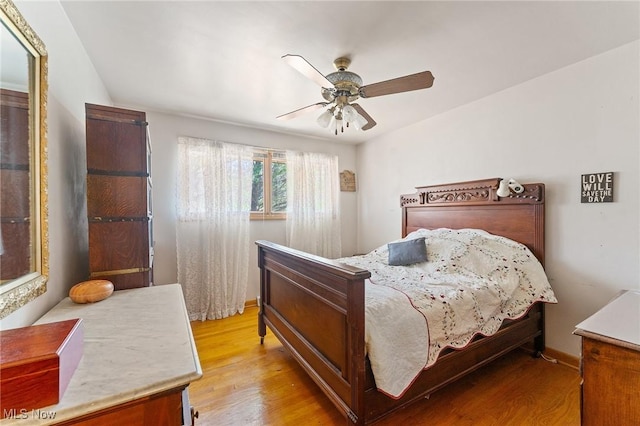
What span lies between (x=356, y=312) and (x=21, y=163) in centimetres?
144

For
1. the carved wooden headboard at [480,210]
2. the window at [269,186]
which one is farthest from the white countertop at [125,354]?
the carved wooden headboard at [480,210]

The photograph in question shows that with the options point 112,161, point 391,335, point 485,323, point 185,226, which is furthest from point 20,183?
point 485,323

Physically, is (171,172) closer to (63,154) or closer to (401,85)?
(63,154)

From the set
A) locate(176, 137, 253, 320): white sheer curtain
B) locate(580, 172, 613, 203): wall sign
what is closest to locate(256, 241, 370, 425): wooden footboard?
locate(176, 137, 253, 320): white sheer curtain

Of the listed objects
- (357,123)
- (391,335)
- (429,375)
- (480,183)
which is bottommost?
(429,375)

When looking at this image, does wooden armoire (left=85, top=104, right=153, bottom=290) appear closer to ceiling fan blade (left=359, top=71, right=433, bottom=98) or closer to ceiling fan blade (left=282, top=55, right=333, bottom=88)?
ceiling fan blade (left=282, top=55, right=333, bottom=88)

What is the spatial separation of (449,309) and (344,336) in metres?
0.70

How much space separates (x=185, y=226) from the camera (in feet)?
10.2

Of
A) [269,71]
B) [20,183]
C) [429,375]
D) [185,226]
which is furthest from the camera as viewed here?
[185,226]

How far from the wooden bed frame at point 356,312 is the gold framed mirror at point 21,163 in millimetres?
1198

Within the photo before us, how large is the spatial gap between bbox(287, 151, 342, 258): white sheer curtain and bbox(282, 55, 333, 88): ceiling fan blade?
208 centimetres

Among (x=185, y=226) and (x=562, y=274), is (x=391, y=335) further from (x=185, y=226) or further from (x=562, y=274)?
(x=185, y=226)

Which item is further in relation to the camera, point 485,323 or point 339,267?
point 485,323

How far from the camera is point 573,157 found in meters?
2.14
